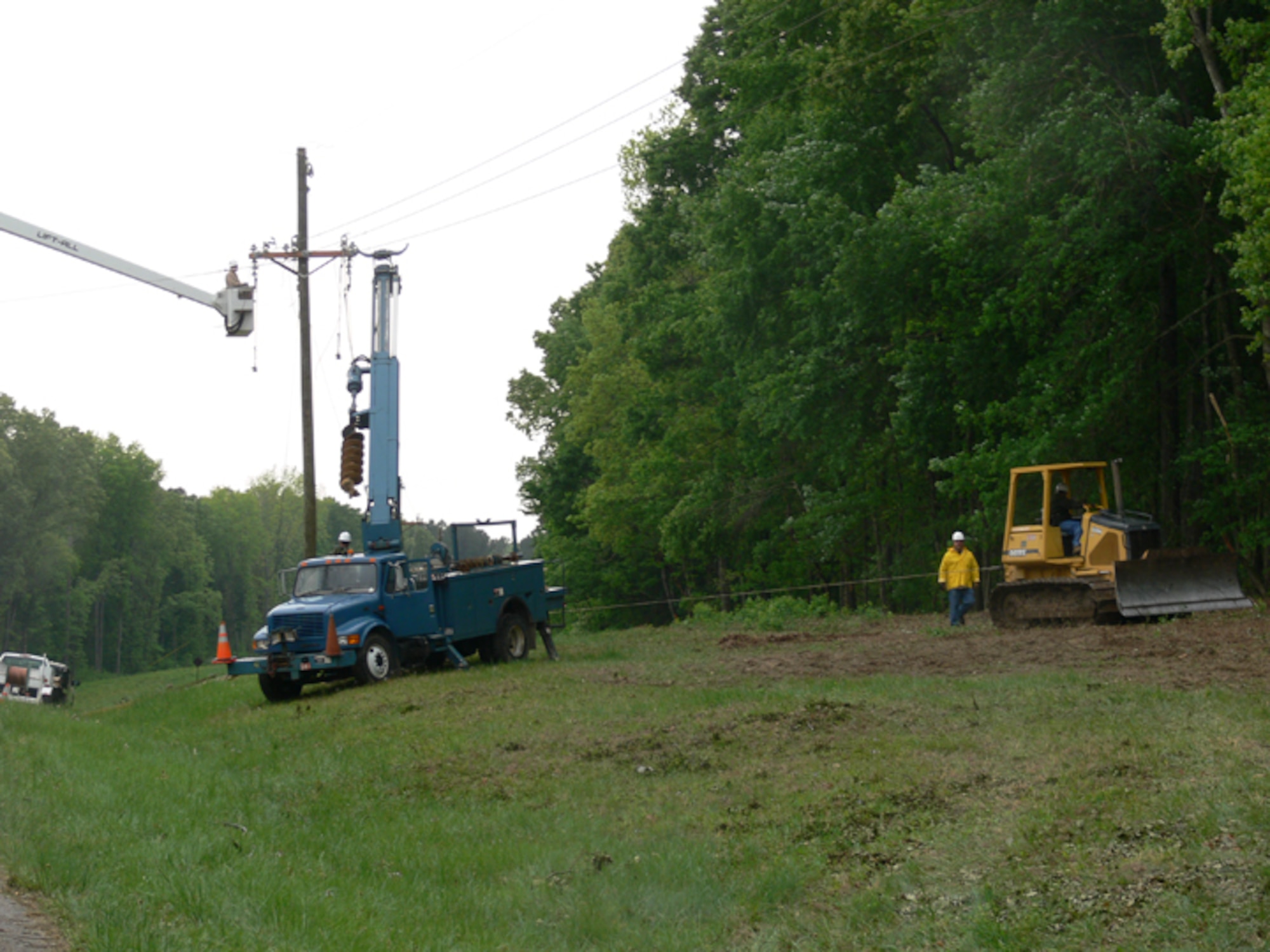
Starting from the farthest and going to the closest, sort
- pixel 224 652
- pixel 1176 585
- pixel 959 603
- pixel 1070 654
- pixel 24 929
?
pixel 959 603, pixel 224 652, pixel 1176 585, pixel 1070 654, pixel 24 929

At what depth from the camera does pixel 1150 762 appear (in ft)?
30.2

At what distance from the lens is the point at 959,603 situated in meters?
24.1

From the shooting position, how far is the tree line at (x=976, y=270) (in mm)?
22969

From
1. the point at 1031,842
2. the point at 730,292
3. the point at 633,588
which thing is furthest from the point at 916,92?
the point at 633,588

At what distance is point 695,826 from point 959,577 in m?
15.1

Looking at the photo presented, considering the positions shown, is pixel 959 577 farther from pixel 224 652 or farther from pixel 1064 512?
pixel 224 652

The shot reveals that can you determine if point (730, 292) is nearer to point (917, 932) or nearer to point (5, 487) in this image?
point (917, 932)

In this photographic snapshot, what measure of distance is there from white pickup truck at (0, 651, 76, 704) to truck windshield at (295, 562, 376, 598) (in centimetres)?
1570

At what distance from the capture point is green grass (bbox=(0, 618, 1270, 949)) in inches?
271

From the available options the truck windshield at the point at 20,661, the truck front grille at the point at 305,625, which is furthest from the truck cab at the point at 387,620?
the truck windshield at the point at 20,661

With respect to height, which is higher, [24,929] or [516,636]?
[516,636]

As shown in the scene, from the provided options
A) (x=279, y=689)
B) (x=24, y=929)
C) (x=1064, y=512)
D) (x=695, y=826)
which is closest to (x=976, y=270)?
(x=1064, y=512)

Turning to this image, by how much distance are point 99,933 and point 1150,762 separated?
22.1 feet

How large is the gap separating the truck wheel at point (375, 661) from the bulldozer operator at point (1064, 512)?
11.1 meters
